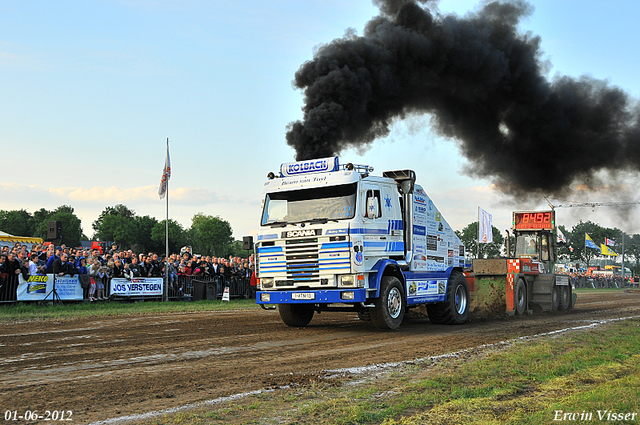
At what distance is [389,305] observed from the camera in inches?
485

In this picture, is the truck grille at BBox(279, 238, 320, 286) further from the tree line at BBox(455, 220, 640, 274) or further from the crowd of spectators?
the tree line at BBox(455, 220, 640, 274)

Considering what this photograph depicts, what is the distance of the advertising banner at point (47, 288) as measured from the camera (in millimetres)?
18355

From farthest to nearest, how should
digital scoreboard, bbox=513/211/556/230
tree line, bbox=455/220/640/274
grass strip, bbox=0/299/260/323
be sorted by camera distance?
1. tree line, bbox=455/220/640/274
2. digital scoreboard, bbox=513/211/556/230
3. grass strip, bbox=0/299/260/323

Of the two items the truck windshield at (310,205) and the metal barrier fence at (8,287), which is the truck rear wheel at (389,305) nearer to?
the truck windshield at (310,205)

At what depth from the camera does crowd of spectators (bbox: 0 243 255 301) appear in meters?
18.5

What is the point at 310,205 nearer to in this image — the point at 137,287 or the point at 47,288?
the point at 47,288

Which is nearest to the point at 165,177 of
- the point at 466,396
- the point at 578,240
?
the point at 466,396

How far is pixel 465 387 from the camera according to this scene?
6.36 meters

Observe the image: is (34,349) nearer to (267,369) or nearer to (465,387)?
(267,369)

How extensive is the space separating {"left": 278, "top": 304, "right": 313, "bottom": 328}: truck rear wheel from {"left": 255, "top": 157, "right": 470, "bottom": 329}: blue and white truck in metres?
0.02

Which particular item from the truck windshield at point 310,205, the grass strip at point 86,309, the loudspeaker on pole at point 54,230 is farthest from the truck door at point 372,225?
the loudspeaker on pole at point 54,230

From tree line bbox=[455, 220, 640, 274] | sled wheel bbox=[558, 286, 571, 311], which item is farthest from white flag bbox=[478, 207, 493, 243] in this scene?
tree line bbox=[455, 220, 640, 274]

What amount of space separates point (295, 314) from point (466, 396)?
7.78 metres

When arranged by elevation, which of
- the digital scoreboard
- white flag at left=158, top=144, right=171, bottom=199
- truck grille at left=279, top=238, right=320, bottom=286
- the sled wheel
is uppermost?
white flag at left=158, top=144, right=171, bottom=199
